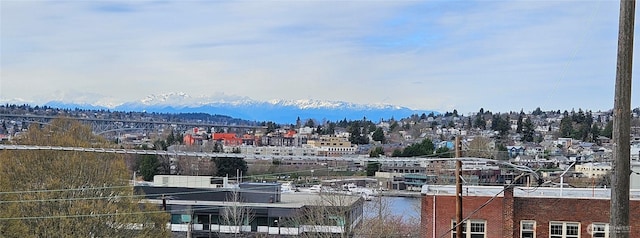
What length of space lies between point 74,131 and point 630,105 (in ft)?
94.0

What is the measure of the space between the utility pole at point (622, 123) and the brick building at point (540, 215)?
14.5 meters

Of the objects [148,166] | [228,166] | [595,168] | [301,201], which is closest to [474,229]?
[595,168]

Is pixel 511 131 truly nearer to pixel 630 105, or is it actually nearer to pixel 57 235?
A: pixel 57 235

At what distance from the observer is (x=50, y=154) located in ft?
96.7

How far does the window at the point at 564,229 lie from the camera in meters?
23.4

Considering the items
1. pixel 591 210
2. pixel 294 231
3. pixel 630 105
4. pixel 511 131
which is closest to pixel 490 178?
pixel 294 231

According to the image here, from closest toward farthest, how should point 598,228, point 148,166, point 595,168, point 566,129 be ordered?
point 598,228 < point 595,168 < point 148,166 < point 566,129

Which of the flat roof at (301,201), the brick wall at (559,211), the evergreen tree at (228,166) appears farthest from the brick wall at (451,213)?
the evergreen tree at (228,166)

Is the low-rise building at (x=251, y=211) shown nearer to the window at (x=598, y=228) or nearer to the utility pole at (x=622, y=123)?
the window at (x=598, y=228)

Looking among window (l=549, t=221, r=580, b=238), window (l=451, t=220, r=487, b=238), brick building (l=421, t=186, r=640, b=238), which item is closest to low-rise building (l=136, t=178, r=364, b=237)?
window (l=451, t=220, r=487, b=238)

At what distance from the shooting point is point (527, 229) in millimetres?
23703

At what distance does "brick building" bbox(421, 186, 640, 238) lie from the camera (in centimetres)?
2317

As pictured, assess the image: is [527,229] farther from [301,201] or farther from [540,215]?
[301,201]

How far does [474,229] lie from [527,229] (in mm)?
1617
